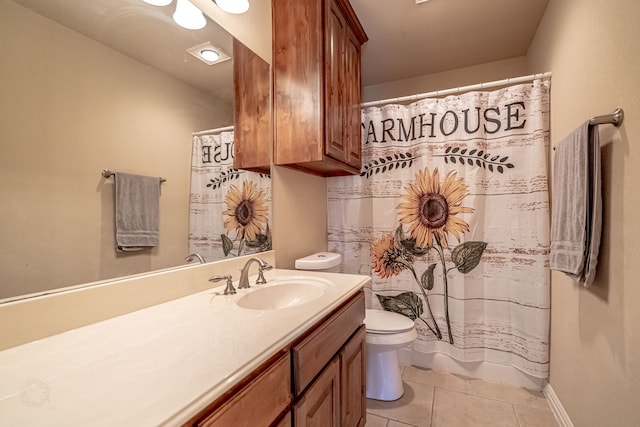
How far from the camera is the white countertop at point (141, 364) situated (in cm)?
45

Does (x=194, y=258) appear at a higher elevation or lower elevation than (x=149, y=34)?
lower

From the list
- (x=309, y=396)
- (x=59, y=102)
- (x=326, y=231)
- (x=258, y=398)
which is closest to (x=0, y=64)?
(x=59, y=102)

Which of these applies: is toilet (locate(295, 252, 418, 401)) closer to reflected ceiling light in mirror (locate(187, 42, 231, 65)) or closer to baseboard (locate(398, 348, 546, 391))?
baseboard (locate(398, 348, 546, 391))

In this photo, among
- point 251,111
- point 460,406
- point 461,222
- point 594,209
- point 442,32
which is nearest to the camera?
point 594,209

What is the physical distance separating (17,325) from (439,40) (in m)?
2.78

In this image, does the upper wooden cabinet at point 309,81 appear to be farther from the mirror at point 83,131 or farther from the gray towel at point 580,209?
the gray towel at point 580,209

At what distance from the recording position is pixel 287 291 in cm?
131

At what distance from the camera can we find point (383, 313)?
1.93 metres

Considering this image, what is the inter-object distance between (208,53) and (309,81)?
54 centimetres

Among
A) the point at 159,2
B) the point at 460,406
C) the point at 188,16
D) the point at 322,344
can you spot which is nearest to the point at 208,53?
the point at 188,16

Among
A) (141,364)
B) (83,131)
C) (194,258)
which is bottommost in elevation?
(141,364)

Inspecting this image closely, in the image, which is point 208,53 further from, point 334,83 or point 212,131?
point 334,83

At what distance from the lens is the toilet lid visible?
1657mm

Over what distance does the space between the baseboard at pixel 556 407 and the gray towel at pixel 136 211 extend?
7.21 ft
